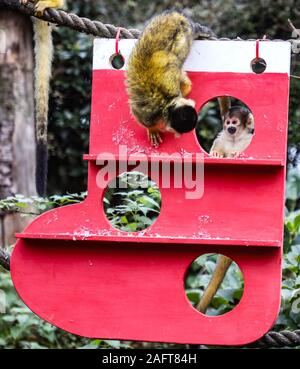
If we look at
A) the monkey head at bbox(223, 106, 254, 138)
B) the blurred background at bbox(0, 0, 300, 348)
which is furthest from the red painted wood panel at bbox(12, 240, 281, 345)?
the blurred background at bbox(0, 0, 300, 348)

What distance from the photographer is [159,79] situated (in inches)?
108

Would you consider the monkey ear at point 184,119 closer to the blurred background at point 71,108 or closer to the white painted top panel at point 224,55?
the white painted top panel at point 224,55

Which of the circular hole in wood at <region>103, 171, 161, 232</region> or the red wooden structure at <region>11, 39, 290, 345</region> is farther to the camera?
the circular hole in wood at <region>103, 171, 161, 232</region>

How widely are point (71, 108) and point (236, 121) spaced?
3229 millimetres

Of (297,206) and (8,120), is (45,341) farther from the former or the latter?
(297,206)

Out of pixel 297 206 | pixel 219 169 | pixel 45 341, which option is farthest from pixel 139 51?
pixel 297 206

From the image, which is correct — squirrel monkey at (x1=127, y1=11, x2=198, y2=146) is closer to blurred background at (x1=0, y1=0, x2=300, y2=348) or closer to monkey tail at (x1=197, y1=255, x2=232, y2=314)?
monkey tail at (x1=197, y1=255, x2=232, y2=314)

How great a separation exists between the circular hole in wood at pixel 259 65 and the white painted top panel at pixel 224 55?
1cm

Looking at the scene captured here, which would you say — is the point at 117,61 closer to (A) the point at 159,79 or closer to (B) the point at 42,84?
(A) the point at 159,79

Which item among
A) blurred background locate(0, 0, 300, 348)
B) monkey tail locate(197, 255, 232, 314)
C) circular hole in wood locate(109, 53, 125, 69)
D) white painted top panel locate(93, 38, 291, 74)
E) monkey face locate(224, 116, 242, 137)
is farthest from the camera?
blurred background locate(0, 0, 300, 348)

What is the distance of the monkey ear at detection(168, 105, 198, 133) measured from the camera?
261cm

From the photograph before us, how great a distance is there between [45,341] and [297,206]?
7.29 ft

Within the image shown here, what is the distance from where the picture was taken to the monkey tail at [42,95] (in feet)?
10.2

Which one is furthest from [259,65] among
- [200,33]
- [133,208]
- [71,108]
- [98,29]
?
[71,108]
